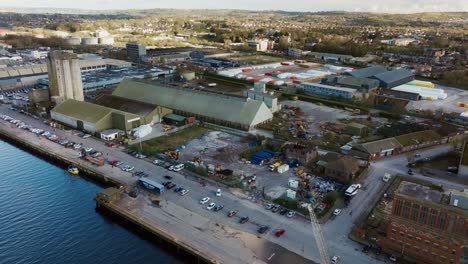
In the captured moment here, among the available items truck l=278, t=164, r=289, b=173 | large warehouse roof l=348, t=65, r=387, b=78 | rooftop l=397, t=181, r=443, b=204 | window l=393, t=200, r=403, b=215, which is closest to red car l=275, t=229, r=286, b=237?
window l=393, t=200, r=403, b=215

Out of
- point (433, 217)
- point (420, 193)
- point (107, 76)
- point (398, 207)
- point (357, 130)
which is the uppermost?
point (420, 193)

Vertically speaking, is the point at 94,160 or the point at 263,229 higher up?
the point at 94,160

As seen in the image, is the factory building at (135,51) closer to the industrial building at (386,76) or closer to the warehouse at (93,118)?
the warehouse at (93,118)

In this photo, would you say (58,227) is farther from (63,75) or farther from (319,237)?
(63,75)

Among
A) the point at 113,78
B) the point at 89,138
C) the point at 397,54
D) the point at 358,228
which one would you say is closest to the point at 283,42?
the point at 397,54

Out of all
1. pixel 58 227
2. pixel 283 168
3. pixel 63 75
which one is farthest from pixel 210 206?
pixel 63 75

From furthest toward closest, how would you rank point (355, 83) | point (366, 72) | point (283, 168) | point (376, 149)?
1. point (366, 72)
2. point (355, 83)
3. point (376, 149)
4. point (283, 168)
